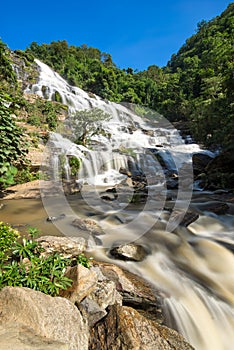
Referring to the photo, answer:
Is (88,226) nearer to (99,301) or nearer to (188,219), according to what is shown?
(99,301)

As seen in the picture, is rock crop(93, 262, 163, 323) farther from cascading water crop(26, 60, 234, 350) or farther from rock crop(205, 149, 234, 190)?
rock crop(205, 149, 234, 190)

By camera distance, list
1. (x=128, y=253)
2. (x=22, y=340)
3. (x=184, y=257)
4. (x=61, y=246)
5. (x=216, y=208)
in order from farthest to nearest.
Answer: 1. (x=216, y=208)
2. (x=184, y=257)
3. (x=128, y=253)
4. (x=61, y=246)
5. (x=22, y=340)

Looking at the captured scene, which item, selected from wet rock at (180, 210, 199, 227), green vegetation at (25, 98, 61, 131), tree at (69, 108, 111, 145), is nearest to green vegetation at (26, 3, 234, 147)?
tree at (69, 108, 111, 145)

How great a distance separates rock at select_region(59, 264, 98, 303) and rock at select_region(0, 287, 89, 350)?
27 centimetres

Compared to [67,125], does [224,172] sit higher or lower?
lower

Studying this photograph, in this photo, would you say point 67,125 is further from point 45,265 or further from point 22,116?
point 45,265

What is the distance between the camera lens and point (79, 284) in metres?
2.56

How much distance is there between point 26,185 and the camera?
8984mm

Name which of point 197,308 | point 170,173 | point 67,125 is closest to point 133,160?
point 170,173

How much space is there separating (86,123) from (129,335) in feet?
53.8

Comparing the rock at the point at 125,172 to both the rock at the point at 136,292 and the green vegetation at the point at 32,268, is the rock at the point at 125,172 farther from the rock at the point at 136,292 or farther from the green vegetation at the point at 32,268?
the green vegetation at the point at 32,268

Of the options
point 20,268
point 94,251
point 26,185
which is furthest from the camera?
point 26,185

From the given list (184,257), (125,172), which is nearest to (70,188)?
(125,172)

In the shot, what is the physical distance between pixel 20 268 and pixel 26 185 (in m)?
7.00
